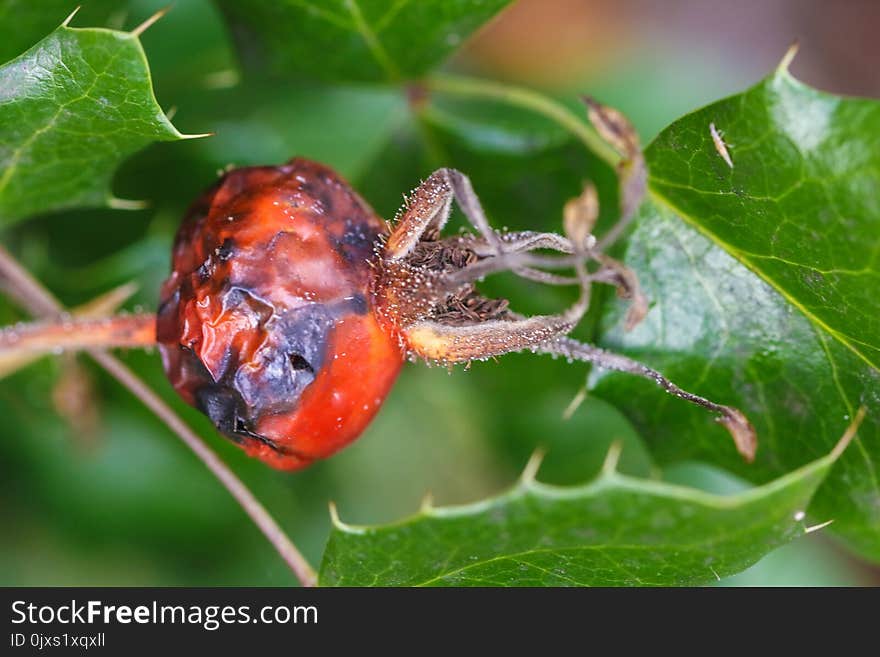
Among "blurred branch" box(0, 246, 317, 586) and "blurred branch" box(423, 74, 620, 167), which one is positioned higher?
"blurred branch" box(423, 74, 620, 167)

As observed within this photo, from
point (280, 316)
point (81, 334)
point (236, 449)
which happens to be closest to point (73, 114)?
point (81, 334)

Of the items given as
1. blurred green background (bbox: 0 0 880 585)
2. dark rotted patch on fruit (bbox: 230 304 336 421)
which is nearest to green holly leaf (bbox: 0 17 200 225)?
blurred green background (bbox: 0 0 880 585)

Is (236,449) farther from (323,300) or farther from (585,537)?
(585,537)

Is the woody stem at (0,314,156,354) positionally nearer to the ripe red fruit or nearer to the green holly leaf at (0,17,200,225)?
the ripe red fruit

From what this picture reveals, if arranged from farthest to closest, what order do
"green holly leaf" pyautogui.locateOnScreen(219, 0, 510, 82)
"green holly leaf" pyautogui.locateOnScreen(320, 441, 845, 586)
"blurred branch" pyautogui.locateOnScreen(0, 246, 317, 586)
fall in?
"green holly leaf" pyautogui.locateOnScreen(219, 0, 510, 82)
"blurred branch" pyautogui.locateOnScreen(0, 246, 317, 586)
"green holly leaf" pyautogui.locateOnScreen(320, 441, 845, 586)

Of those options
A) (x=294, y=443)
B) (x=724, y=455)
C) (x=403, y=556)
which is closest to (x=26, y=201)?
(x=294, y=443)
